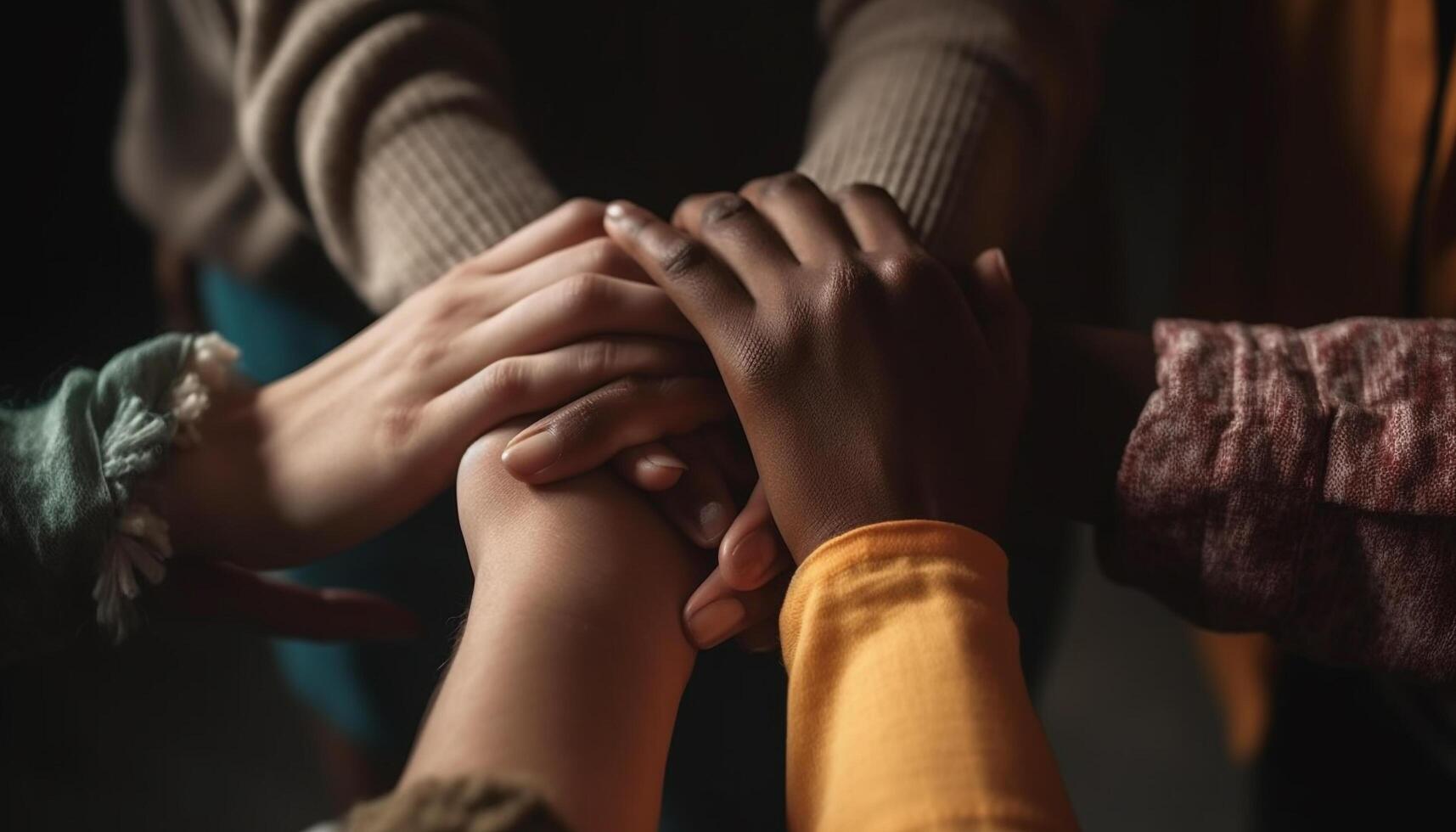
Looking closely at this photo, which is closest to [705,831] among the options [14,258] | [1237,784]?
[1237,784]

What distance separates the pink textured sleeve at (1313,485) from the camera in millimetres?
407

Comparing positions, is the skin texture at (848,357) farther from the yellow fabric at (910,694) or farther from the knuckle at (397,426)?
the knuckle at (397,426)

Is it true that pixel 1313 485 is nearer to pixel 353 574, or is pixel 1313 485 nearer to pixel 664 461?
pixel 664 461

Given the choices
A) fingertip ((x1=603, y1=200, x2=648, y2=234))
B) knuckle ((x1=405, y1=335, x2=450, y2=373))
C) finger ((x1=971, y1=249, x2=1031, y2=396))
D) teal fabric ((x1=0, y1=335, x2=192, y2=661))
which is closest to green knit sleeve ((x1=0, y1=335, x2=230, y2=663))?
teal fabric ((x1=0, y1=335, x2=192, y2=661))

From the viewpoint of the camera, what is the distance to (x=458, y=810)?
0.28 m

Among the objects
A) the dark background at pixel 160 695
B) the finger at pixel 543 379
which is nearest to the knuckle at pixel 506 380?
the finger at pixel 543 379

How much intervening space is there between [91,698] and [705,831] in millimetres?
378

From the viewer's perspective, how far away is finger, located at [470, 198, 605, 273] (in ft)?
1.74

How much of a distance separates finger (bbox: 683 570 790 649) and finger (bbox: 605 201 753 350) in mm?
96

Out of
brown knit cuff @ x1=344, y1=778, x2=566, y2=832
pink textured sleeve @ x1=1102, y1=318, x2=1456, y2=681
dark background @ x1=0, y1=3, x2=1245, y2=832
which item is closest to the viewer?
brown knit cuff @ x1=344, y1=778, x2=566, y2=832

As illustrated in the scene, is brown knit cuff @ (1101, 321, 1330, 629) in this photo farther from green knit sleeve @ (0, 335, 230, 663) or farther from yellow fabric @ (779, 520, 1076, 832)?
green knit sleeve @ (0, 335, 230, 663)

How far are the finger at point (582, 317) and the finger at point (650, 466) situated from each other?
2.1 inches

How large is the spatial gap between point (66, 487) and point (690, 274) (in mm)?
252

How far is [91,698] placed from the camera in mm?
683
